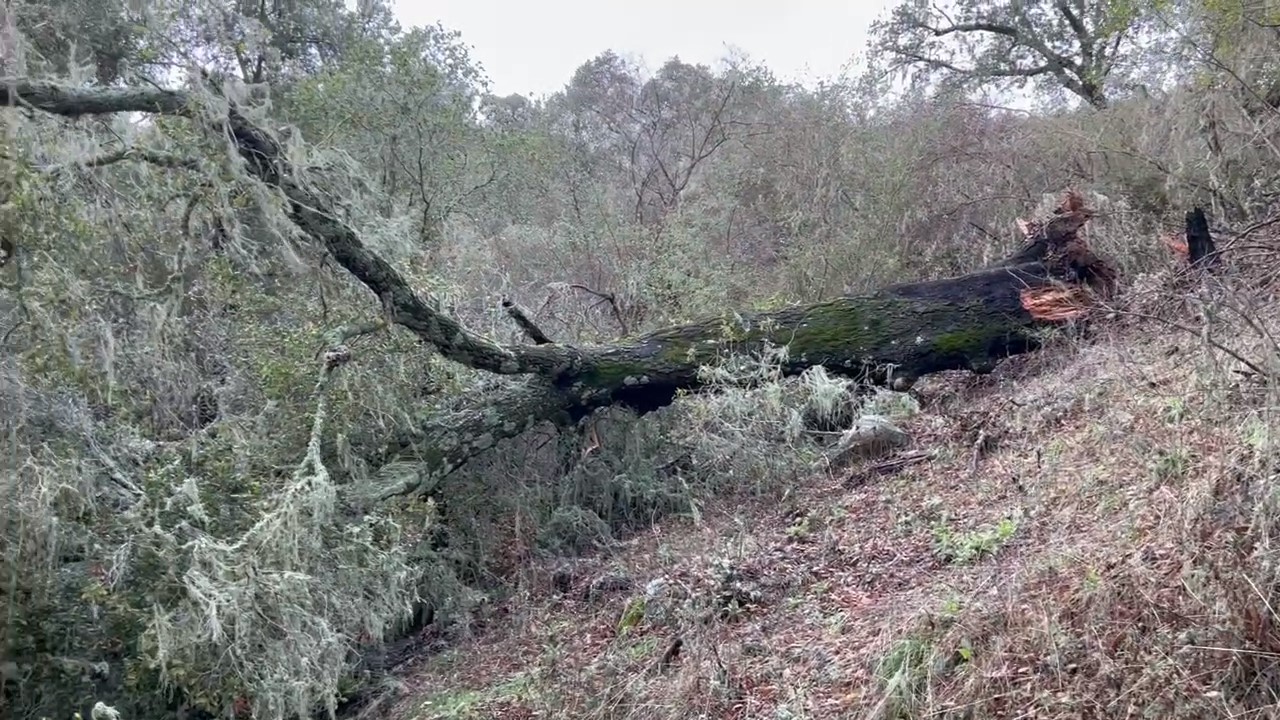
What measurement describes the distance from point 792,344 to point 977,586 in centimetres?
332

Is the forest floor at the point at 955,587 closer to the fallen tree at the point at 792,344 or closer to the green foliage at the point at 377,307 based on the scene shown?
the green foliage at the point at 377,307

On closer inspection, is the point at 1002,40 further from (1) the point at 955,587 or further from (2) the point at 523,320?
(1) the point at 955,587

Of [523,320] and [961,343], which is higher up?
[523,320]

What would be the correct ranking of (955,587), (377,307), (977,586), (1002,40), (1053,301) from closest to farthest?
(977,586) → (955,587) → (377,307) → (1053,301) → (1002,40)

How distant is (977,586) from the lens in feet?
11.0

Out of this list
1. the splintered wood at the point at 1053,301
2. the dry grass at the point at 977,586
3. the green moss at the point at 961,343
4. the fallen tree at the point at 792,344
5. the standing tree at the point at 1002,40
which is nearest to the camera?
the dry grass at the point at 977,586

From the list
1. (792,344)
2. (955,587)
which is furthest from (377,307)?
(955,587)

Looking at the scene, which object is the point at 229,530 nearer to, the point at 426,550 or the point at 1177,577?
the point at 426,550

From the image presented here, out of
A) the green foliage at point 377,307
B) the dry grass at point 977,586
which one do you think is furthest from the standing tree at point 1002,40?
the dry grass at point 977,586

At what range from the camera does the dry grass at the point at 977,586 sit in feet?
8.65

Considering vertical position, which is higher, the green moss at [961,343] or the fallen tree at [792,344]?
the fallen tree at [792,344]

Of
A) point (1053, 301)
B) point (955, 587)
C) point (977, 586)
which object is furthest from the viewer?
point (1053, 301)

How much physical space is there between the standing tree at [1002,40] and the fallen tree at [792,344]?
6.45 m

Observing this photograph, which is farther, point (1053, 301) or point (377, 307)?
point (1053, 301)
